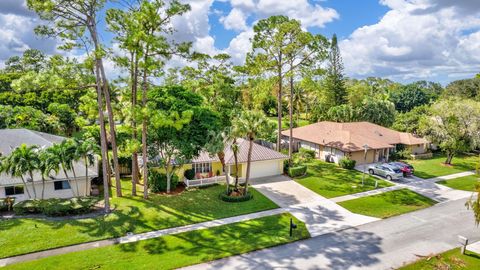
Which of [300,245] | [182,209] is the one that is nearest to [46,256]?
[182,209]

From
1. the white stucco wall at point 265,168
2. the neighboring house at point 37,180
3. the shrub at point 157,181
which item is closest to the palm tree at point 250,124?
the white stucco wall at point 265,168

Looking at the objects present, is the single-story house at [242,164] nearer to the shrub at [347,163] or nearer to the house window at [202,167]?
the house window at [202,167]

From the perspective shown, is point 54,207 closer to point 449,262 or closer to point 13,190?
point 13,190

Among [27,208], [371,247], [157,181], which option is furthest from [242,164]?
[27,208]

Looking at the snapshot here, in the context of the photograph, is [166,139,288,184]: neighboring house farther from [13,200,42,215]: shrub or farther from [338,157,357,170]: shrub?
[13,200,42,215]: shrub

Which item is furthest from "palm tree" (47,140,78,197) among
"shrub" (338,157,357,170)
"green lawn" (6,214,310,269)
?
"shrub" (338,157,357,170)

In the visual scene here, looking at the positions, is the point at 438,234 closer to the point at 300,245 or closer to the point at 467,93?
the point at 300,245
